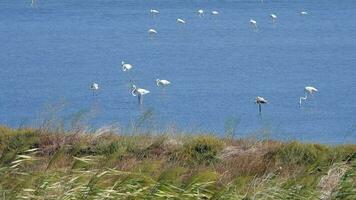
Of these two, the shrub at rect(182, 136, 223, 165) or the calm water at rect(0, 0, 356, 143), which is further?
the calm water at rect(0, 0, 356, 143)

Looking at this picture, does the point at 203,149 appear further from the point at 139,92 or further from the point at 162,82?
the point at 162,82

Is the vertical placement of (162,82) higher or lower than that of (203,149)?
lower

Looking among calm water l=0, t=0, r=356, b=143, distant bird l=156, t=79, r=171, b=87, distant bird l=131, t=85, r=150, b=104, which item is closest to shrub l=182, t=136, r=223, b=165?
calm water l=0, t=0, r=356, b=143

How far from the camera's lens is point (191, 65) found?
30.1m

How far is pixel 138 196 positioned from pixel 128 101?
16.9 metres

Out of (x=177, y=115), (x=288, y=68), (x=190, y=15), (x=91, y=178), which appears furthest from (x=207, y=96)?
(x=190, y=15)

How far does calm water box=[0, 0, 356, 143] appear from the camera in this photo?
22.0 meters

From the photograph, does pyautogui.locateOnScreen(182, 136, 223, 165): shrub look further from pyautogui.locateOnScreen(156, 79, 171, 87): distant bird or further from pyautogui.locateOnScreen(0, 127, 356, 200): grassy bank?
pyautogui.locateOnScreen(156, 79, 171, 87): distant bird

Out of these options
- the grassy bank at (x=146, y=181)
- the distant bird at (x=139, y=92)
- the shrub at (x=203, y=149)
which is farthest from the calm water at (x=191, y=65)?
the grassy bank at (x=146, y=181)

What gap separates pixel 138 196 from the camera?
6758 millimetres

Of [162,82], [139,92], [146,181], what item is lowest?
[162,82]

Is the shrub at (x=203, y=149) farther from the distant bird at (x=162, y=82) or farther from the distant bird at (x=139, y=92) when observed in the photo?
the distant bird at (x=162, y=82)

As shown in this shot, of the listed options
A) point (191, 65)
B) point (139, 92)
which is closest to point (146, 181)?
point (139, 92)

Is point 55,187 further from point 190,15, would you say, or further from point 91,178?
point 190,15
